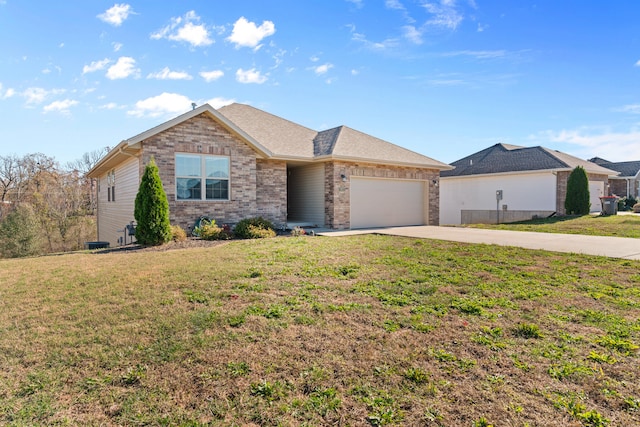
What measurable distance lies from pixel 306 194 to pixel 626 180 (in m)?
34.7

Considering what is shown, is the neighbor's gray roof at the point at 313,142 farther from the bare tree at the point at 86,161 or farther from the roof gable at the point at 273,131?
the bare tree at the point at 86,161

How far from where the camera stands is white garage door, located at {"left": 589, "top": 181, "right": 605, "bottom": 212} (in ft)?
77.8

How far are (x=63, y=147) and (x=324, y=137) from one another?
29.1 m

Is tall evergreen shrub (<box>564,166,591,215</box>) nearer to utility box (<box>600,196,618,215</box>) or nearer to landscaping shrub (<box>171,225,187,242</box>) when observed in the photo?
utility box (<box>600,196,618,215</box>)

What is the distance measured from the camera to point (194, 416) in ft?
8.75

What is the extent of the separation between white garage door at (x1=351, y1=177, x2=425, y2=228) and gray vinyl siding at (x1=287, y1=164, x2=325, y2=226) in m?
1.44

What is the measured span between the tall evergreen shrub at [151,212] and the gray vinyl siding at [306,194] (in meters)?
6.85

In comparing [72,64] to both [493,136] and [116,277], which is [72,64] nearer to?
[116,277]

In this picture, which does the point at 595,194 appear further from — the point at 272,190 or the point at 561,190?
the point at 272,190

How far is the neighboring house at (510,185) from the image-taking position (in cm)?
2141

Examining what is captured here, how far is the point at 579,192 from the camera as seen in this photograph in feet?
65.7

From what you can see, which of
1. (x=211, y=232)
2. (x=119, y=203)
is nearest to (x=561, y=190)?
(x=211, y=232)

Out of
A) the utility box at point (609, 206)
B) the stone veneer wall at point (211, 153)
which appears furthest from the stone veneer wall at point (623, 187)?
the stone veneer wall at point (211, 153)

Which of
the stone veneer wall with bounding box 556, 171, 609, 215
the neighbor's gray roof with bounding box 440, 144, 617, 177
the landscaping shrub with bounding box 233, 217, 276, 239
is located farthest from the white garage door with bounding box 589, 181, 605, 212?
the landscaping shrub with bounding box 233, 217, 276, 239
